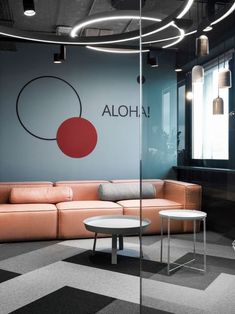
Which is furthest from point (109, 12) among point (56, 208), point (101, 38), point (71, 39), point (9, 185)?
point (9, 185)

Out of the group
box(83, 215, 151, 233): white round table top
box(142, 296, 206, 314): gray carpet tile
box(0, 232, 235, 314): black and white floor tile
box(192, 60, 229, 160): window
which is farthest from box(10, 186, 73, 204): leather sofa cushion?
box(142, 296, 206, 314): gray carpet tile

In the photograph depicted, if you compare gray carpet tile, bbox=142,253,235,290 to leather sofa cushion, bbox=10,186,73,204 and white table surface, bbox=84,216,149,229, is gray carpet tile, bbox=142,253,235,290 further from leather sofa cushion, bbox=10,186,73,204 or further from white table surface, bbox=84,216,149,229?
leather sofa cushion, bbox=10,186,73,204

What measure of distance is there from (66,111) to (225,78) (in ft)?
11.3

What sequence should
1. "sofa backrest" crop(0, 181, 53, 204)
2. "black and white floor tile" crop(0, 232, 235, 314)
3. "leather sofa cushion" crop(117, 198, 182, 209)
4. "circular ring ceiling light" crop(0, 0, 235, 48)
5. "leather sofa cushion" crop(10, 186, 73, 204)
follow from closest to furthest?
"black and white floor tile" crop(0, 232, 235, 314) < "circular ring ceiling light" crop(0, 0, 235, 48) < "leather sofa cushion" crop(117, 198, 182, 209) < "leather sofa cushion" crop(10, 186, 73, 204) < "sofa backrest" crop(0, 181, 53, 204)

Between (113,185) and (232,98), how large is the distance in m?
2.92

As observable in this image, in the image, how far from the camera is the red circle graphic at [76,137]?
6.12 meters

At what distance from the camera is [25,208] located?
196 inches

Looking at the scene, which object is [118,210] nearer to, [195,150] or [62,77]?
[195,150]

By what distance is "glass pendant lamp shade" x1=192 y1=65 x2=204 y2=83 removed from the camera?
3453 mm

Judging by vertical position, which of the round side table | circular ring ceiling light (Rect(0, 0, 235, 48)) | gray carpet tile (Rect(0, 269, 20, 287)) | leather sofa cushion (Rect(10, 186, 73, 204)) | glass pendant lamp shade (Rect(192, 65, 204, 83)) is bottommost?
gray carpet tile (Rect(0, 269, 20, 287))

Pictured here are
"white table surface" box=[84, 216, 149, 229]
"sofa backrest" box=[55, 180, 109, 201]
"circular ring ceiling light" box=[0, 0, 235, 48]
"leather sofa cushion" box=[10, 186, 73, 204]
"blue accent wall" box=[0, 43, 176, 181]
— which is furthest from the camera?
"blue accent wall" box=[0, 43, 176, 181]

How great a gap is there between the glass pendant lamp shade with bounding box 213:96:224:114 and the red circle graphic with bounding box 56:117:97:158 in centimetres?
313

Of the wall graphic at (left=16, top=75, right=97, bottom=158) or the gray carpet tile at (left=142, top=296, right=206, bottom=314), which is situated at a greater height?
the wall graphic at (left=16, top=75, right=97, bottom=158)

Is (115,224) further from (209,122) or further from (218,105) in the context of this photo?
(218,105)
